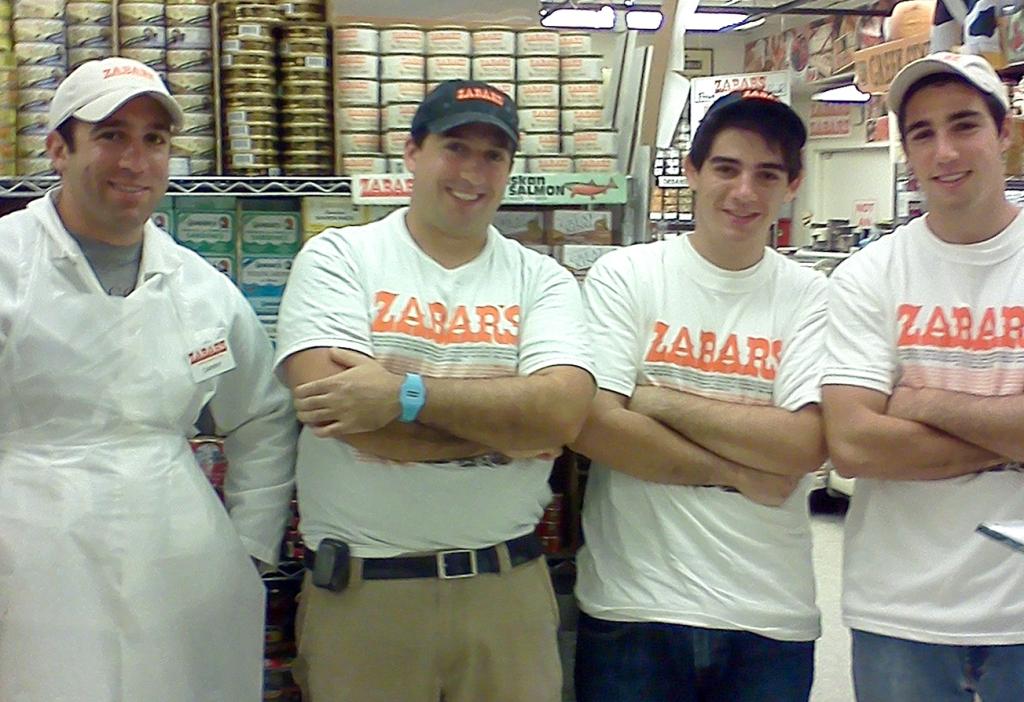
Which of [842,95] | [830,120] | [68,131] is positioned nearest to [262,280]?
[68,131]

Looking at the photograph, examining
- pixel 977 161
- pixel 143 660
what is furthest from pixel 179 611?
pixel 977 161

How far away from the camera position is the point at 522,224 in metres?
2.99

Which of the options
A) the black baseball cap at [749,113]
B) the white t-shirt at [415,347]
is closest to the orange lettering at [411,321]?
the white t-shirt at [415,347]

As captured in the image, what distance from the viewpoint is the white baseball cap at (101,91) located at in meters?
2.05

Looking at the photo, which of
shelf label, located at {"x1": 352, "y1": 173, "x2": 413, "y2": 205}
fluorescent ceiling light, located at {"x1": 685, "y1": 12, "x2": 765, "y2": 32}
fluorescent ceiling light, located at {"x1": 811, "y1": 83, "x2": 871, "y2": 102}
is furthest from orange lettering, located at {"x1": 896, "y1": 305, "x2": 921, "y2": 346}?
fluorescent ceiling light, located at {"x1": 811, "y1": 83, "x2": 871, "y2": 102}

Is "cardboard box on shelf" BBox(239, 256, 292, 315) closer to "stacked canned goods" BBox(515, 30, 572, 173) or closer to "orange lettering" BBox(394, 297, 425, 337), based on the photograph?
"stacked canned goods" BBox(515, 30, 572, 173)

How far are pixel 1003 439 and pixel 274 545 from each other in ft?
4.84

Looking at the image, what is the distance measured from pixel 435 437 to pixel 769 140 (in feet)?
3.08

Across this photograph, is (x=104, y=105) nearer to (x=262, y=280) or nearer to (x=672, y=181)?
(x=262, y=280)

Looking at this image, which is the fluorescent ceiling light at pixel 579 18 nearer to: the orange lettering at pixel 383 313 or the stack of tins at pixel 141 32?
the stack of tins at pixel 141 32

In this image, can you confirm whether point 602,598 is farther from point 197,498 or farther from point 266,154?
point 266,154

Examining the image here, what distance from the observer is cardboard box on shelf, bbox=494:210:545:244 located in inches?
117

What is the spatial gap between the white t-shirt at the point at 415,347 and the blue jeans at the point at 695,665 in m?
0.32

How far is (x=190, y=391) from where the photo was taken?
2.18 m
